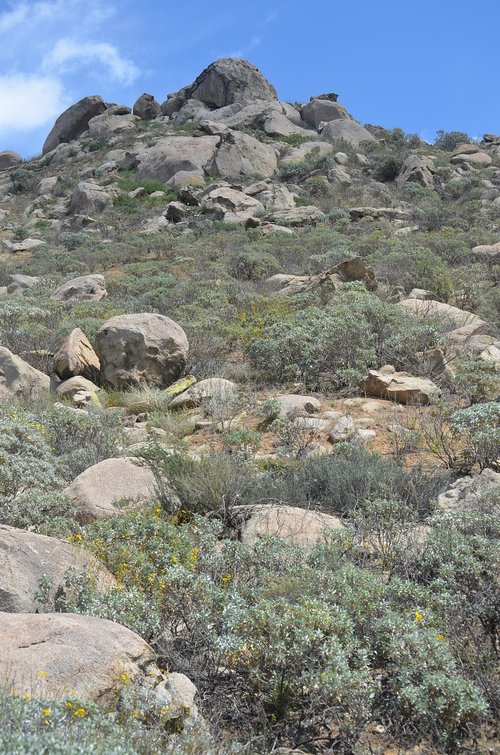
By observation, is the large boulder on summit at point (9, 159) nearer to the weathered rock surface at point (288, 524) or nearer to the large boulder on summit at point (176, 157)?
the large boulder on summit at point (176, 157)

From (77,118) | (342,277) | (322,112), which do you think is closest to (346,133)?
(322,112)

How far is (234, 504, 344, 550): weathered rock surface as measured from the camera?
4.37 m

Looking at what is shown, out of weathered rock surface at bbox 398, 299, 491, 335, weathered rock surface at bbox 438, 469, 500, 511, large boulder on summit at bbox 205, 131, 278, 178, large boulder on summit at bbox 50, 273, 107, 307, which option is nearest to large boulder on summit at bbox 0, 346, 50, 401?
weathered rock surface at bbox 438, 469, 500, 511

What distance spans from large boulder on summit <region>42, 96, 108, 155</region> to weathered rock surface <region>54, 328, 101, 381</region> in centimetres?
3644

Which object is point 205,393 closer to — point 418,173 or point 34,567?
point 34,567

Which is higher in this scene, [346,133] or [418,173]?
[346,133]

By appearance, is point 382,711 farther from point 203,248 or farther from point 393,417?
point 203,248

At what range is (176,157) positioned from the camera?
30.0 metres

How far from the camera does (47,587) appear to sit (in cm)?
333

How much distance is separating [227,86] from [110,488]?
39261 millimetres

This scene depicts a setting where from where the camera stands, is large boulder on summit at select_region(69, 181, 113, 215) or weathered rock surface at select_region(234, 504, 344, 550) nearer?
weathered rock surface at select_region(234, 504, 344, 550)

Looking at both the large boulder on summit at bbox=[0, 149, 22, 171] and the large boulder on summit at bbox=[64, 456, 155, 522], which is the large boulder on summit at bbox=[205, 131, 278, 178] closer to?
the large boulder on summit at bbox=[0, 149, 22, 171]

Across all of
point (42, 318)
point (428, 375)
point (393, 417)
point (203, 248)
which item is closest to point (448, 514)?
point (393, 417)

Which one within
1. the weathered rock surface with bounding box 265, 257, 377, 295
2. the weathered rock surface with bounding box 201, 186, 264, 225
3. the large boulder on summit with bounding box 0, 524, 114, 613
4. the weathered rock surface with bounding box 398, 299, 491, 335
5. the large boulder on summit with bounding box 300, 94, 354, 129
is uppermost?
the large boulder on summit with bounding box 300, 94, 354, 129
